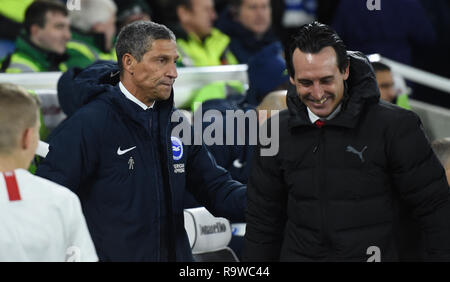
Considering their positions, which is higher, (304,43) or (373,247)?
(304,43)

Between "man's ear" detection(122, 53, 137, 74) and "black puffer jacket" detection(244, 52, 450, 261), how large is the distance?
90 cm

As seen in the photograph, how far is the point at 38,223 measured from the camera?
9.21 ft

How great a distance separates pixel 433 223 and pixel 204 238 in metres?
1.58

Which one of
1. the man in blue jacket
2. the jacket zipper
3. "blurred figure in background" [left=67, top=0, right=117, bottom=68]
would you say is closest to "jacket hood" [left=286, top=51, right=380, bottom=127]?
the jacket zipper

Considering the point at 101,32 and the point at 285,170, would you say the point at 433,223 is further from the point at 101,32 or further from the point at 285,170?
the point at 101,32

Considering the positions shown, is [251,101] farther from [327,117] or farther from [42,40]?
[327,117]

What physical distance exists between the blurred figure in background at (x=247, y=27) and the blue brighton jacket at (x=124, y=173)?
14.0ft

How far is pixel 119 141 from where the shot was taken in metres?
3.64

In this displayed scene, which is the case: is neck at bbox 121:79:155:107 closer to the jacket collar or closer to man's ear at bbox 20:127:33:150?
man's ear at bbox 20:127:33:150

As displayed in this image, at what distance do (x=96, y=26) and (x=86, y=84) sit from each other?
11.7 ft

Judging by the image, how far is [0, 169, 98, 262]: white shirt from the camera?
278 centimetres

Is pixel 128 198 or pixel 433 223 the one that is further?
pixel 128 198

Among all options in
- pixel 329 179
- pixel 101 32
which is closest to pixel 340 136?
pixel 329 179

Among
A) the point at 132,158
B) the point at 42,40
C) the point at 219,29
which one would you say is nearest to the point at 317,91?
the point at 132,158
